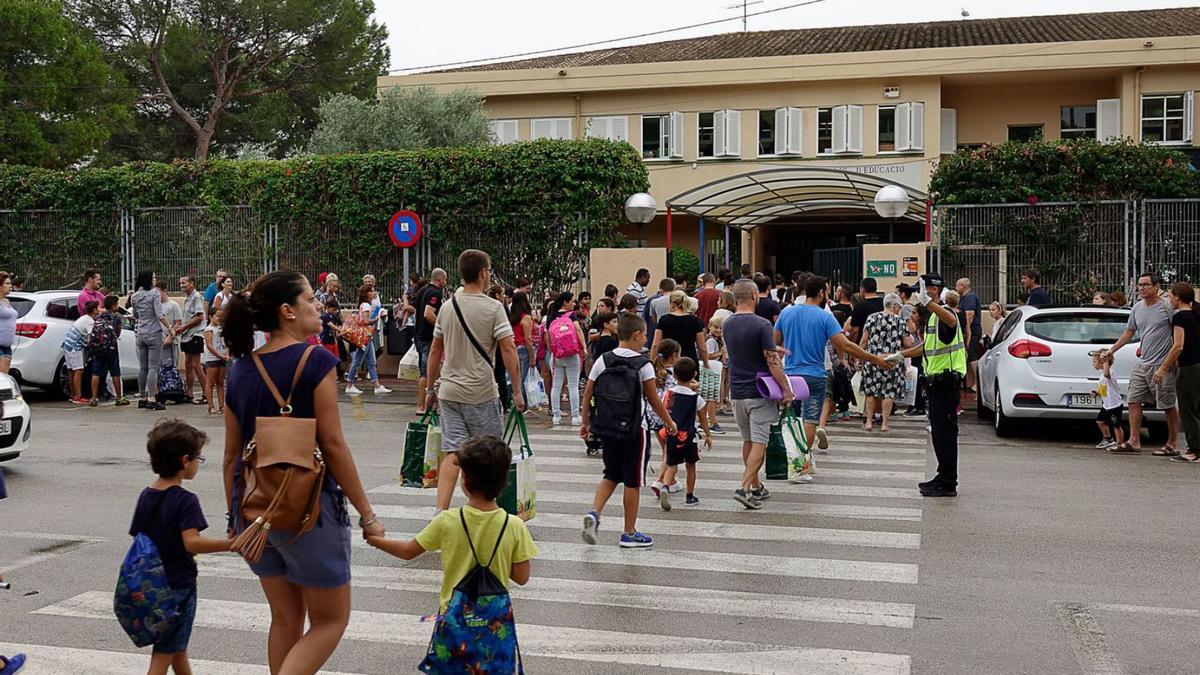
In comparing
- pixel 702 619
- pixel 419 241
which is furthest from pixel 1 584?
pixel 419 241

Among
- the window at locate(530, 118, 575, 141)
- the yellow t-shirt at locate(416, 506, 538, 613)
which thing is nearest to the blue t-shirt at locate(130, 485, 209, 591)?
the yellow t-shirt at locate(416, 506, 538, 613)

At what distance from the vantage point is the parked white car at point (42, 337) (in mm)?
17688

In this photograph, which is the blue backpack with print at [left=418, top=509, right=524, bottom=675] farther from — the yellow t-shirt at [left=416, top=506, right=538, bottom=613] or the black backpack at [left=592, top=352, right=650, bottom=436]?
the black backpack at [left=592, top=352, right=650, bottom=436]

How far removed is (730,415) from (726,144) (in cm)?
1947

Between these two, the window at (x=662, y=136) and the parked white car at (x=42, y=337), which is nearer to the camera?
the parked white car at (x=42, y=337)

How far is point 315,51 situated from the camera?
43500 mm

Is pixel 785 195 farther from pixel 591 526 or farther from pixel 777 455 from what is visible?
pixel 591 526

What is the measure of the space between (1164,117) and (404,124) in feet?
67.7

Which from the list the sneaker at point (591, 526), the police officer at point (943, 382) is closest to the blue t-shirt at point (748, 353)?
the police officer at point (943, 382)

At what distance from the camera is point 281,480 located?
4293 millimetres

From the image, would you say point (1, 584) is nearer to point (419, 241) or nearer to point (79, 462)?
point (79, 462)

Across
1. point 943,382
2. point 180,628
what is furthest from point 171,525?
point 943,382

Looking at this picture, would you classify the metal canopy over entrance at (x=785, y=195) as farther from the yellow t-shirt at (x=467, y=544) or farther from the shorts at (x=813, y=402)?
the yellow t-shirt at (x=467, y=544)

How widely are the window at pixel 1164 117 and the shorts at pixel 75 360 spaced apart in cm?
2699
